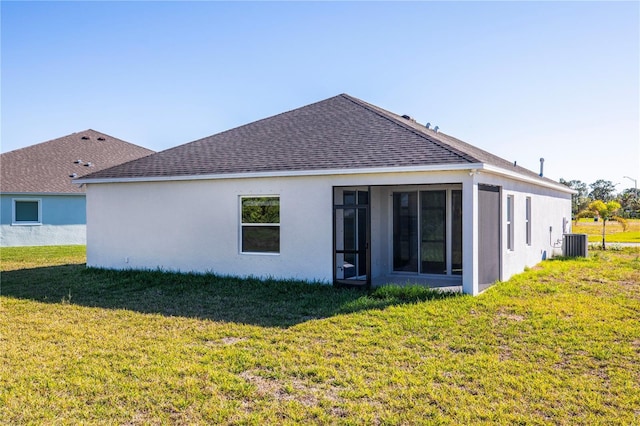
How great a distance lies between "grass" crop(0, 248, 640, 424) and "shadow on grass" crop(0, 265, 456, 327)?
63mm

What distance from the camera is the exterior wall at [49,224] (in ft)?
67.6

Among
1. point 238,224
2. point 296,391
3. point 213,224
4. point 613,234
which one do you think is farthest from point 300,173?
point 613,234

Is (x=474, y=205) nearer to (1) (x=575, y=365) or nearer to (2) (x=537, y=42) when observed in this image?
(1) (x=575, y=365)

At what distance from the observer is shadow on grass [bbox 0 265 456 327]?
798 cm

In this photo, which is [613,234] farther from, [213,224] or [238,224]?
[213,224]

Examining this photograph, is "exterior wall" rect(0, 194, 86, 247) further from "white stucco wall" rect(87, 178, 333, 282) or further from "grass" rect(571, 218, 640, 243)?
"grass" rect(571, 218, 640, 243)

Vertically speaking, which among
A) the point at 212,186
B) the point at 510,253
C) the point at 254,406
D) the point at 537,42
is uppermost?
the point at 537,42

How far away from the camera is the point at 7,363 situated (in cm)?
550

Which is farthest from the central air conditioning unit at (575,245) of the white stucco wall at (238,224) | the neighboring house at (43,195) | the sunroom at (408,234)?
the neighboring house at (43,195)

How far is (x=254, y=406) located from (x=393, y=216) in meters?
8.79

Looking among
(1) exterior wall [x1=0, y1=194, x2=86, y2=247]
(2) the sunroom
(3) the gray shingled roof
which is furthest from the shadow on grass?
(1) exterior wall [x1=0, y1=194, x2=86, y2=247]

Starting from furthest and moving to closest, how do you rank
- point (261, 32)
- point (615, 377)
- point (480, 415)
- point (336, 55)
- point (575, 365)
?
point (336, 55), point (261, 32), point (575, 365), point (615, 377), point (480, 415)

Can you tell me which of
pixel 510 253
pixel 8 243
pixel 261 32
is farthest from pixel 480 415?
pixel 8 243

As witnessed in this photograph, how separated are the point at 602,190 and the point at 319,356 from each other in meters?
103
